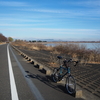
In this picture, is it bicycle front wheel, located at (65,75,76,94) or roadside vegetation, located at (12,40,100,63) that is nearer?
bicycle front wheel, located at (65,75,76,94)

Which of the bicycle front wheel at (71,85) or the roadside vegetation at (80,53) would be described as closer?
the bicycle front wheel at (71,85)

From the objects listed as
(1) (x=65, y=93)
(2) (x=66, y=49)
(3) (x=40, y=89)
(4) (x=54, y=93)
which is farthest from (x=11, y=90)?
(2) (x=66, y=49)

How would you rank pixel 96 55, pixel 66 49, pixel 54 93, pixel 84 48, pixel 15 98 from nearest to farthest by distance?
pixel 15 98 < pixel 54 93 < pixel 96 55 < pixel 84 48 < pixel 66 49

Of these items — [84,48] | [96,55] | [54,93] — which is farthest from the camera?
[84,48]

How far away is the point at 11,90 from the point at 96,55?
1222cm

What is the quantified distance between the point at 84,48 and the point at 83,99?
51.7 feet

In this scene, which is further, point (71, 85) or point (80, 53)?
point (80, 53)

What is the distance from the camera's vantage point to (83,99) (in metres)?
4.65

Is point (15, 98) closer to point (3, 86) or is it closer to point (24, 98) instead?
point (24, 98)

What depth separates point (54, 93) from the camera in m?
5.06

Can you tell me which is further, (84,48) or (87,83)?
(84,48)

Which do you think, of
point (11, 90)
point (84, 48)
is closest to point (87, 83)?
point (11, 90)

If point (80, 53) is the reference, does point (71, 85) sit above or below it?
above

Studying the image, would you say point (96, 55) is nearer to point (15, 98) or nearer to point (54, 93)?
point (54, 93)
